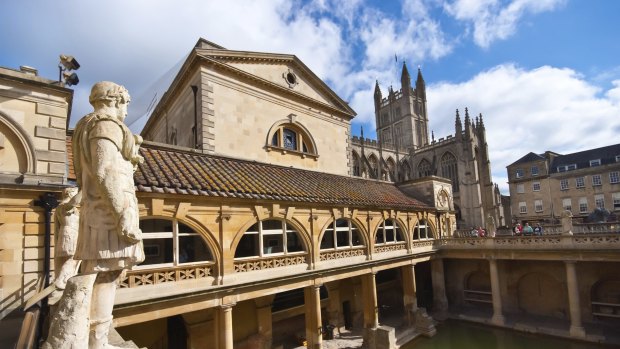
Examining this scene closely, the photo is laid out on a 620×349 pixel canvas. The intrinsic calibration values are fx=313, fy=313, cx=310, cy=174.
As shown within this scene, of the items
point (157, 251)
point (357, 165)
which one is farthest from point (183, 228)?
point (357, 165)

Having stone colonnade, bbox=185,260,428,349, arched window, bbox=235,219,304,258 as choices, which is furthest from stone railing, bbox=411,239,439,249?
arched window, bbox=235,219,304,258

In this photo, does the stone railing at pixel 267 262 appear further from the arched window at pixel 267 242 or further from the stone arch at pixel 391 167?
the stone arch at pixel 391 167

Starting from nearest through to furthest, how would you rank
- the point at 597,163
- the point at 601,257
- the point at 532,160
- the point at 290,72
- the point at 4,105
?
the point at 4,105
the point at 601,257
the point at 290,72
the point at 597,163
the point at 532,160

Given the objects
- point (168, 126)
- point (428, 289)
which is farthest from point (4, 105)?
point (428, 289)

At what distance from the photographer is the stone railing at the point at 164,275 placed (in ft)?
27.8

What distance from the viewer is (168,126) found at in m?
20.8

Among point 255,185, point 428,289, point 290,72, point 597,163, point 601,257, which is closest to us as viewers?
point 255,185

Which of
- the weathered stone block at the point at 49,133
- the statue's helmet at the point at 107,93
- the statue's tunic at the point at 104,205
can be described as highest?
the weathered stone block at the point at 49,133

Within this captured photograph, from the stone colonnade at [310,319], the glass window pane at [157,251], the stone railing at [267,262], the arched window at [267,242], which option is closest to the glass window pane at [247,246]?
the arched window at [267,242]

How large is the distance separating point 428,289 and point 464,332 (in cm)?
626

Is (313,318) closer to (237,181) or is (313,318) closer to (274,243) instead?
(274,243)

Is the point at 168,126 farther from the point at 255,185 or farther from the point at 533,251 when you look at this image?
the point at 533,251

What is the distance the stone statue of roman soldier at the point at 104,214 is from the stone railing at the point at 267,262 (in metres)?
7.87

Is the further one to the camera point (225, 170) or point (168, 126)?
point (168, 126)
